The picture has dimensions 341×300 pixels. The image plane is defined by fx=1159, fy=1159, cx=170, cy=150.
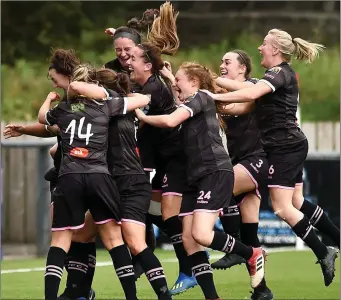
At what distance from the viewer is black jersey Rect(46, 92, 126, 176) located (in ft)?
28.8

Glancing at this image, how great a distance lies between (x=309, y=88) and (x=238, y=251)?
12.2 m

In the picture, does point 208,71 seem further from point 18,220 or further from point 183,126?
point 18,220

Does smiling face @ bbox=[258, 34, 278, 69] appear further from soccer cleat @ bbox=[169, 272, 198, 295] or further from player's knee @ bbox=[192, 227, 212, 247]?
soccer cleat @ bbox=[169, 272, 198, 295]

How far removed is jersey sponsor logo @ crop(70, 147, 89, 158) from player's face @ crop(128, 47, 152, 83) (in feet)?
3.58

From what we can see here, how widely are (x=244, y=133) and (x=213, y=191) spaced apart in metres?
1.36

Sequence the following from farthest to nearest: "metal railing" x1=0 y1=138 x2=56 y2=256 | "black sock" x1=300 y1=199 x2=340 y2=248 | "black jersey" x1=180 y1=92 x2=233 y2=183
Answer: "metal railing" x1=0 y1=138 x2=56 y2=256, "black sock" x1=300 y1=199 x2=340 y2=248, "black jersey" x1=180 y1=92 x2=233 y2=183

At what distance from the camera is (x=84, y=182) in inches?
344

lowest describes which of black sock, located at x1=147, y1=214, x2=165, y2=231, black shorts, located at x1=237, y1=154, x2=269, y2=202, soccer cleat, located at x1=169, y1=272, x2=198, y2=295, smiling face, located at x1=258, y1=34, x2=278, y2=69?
soccer cleat, located at x1=169, y1=272, x2=198, y2=295

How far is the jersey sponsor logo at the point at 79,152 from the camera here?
8789 millimetres

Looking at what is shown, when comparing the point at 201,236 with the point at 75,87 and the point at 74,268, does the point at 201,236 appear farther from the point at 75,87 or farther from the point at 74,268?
the point at 75,87

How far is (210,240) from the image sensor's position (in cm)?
909

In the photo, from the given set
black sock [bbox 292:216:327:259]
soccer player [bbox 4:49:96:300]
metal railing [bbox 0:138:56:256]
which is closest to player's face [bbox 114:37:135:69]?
soccer player [bbox 4:49:96:300]

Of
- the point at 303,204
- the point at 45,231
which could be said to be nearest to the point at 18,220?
the point at 45,231

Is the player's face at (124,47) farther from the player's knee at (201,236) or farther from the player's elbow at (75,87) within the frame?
the player's knee at (201,236)
